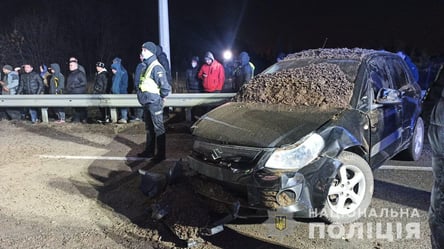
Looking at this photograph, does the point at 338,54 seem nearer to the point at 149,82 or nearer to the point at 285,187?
the point at 285,187

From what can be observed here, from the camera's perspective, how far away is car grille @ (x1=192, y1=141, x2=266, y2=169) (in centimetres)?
401

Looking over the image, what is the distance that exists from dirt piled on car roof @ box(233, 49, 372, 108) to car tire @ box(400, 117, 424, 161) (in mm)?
1673

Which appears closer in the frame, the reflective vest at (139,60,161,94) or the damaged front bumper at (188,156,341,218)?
the damaged front bumper at (188,156,341,218)

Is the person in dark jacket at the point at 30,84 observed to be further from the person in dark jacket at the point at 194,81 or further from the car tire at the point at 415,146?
the car tire at the point at 415,146

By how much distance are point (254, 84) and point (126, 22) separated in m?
29.4

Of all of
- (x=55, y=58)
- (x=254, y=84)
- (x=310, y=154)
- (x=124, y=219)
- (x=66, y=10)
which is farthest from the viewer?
(x=66, y=10)

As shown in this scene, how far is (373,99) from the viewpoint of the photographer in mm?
5020

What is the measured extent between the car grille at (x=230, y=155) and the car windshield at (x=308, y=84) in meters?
1.14

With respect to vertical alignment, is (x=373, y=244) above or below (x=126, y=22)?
below

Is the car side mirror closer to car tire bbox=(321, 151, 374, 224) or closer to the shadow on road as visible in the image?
car tire bbox=(321, 151, 374, 224)

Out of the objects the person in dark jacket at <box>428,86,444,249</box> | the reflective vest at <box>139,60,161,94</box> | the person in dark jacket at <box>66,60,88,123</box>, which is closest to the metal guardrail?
the person in dark jacket at <box>66,60,88,123</box>

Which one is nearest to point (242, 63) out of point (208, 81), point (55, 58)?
point (208, 81)

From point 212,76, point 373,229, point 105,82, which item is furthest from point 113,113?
point 373,229

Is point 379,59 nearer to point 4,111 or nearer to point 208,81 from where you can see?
point 208,81
